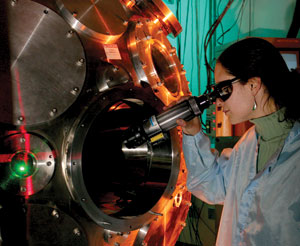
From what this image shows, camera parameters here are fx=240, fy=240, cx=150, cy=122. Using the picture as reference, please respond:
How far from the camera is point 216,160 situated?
1285mm

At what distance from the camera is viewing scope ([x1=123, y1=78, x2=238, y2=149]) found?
103cm

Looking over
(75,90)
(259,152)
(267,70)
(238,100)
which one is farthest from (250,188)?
(75,90)

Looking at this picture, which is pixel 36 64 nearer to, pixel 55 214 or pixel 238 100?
pixel 55 214

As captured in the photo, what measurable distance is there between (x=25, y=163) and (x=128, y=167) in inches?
30.0

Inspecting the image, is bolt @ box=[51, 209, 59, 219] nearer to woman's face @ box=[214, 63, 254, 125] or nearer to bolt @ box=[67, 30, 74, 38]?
bolt @ box=[67, 30, 74, 38]

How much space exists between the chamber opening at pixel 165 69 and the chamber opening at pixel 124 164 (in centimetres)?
21

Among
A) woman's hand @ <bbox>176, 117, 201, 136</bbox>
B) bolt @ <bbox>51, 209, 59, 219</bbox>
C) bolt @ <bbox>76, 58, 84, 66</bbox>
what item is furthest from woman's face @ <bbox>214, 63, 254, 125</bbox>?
bolt @ <bbox>51, 209, 59, 219</bbox>

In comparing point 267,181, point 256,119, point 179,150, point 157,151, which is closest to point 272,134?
point 256,119

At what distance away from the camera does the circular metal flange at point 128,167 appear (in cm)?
118

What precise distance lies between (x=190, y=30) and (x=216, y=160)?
1.45 meters

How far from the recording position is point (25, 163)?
0.82 meters

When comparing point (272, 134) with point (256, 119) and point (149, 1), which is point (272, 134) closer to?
point (256, 119)

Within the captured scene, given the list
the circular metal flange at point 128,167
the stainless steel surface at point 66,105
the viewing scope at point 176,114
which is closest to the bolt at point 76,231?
the stainless steel surface at point 66,105

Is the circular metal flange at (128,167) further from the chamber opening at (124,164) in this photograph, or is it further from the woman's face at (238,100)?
the woman's face at (238,100)
